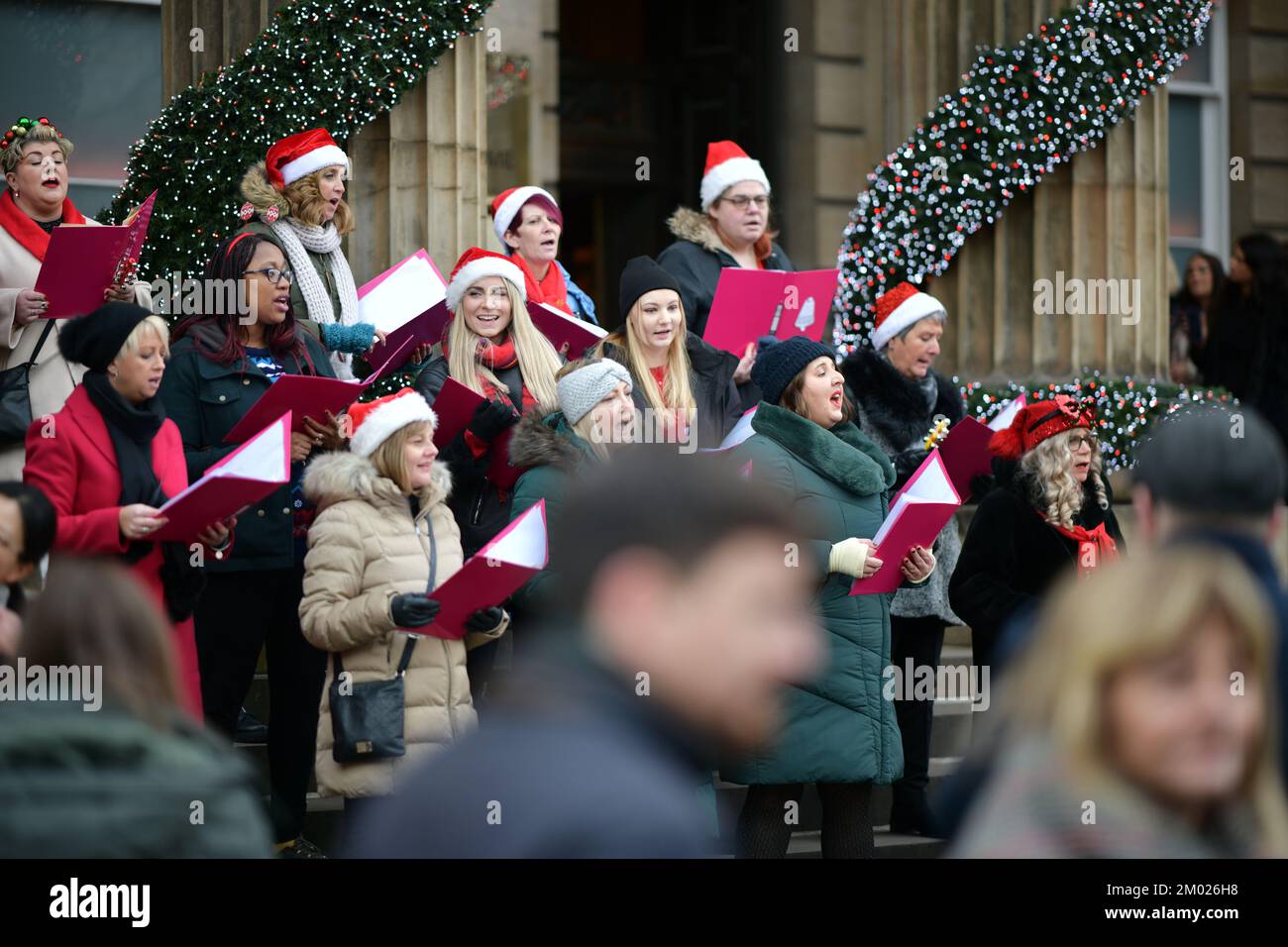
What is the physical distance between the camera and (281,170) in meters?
7.07

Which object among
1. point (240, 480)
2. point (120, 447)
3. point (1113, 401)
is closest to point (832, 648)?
point (240, 480)

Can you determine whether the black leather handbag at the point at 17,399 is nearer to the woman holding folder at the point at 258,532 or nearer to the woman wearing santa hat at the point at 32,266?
the woman wearing santa hat at the point at 32,266

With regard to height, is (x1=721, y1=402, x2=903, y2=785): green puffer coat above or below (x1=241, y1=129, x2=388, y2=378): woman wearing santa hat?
below

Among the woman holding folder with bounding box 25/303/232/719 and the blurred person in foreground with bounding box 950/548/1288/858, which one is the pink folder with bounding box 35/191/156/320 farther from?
the blurred person in foreground with bounding box 950/548/1288/858

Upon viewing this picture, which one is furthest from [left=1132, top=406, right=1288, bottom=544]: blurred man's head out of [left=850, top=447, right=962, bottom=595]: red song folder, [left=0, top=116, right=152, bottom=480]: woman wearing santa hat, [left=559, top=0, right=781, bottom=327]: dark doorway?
[left=559, top=0, right=781, bottom=327]: dark doorway

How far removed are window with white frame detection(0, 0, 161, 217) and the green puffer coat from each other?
17.3 feet

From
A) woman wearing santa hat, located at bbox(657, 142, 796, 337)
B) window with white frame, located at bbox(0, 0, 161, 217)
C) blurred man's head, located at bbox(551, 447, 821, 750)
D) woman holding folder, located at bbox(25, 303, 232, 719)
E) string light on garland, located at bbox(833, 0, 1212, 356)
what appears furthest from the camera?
string light on garland, located at bbox(833, 0, 1212, 356)

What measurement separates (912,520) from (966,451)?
1.13m

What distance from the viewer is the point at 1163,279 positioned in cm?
1205

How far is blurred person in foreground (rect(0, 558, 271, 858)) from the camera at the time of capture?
2.61 metres

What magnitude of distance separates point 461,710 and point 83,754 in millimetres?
3398

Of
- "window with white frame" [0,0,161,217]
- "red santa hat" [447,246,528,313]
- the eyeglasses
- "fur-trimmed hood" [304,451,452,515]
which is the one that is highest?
"window with white frame" [0,0,161,217]
